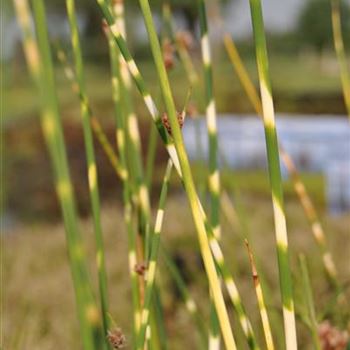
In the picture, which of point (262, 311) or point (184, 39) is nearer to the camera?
point (262, 311)

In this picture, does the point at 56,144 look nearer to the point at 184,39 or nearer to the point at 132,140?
the point at 132,140

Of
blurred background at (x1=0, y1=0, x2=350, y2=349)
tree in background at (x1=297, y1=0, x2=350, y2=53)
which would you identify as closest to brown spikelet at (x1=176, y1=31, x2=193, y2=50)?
blurred background at (x1=0, y1=0, x2=350, y2=349)

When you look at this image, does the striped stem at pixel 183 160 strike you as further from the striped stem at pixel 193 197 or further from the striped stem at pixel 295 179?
the striped stem at pixel 295 179

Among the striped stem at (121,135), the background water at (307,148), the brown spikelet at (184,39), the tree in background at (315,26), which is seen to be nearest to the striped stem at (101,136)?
the striped stem at (121,135)

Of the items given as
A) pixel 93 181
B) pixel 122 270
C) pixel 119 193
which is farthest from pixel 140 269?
pixel 119 193

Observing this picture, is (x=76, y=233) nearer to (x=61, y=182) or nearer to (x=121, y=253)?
(x=61, y=182)

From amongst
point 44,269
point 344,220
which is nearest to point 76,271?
point 44,269
